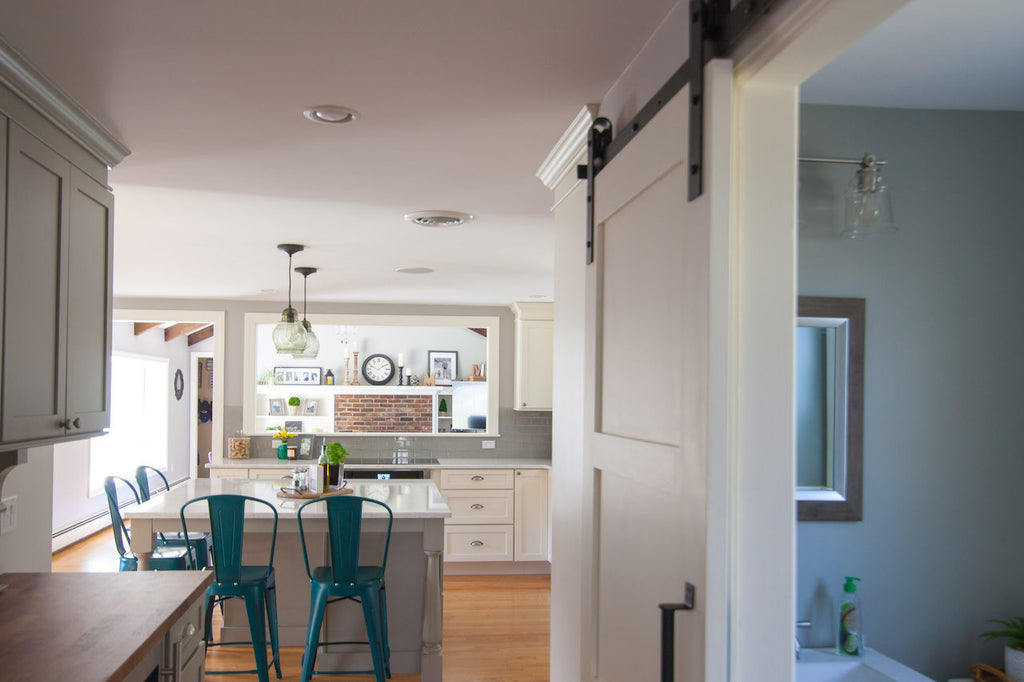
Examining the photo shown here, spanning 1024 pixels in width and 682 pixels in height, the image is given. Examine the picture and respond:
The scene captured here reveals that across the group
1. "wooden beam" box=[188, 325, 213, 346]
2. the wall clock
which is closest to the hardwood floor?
the wall clock

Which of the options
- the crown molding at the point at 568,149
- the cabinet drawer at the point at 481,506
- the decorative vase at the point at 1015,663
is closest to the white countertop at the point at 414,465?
the cabinet drawer at the point at 481,506

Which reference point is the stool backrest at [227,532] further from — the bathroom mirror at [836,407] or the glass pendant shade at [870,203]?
the glass pendant shade at [870,203]

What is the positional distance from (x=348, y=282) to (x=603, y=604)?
4.73 meters

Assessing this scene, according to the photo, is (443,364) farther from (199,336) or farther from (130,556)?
(130,556)

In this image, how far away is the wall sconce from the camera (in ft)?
7.22

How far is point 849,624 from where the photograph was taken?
7.69 ft

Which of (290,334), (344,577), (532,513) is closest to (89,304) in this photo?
(344,577)

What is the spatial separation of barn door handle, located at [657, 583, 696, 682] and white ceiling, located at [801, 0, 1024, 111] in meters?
1.29

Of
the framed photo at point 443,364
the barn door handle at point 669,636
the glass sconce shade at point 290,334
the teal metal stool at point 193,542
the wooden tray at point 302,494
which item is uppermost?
the glass sconce shade at point 290,334

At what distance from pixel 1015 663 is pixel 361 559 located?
10.6 ft

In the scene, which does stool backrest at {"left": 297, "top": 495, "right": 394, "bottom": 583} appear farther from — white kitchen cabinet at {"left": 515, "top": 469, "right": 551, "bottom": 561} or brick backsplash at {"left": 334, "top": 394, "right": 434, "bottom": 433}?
brick backsplash at {"left": 334, "top": 394, "right": 434, "bottom": 433}

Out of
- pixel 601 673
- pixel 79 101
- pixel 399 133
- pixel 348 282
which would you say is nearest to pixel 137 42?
pixel 79 101

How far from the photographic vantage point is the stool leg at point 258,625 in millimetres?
3893

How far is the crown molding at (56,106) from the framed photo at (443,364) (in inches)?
323
